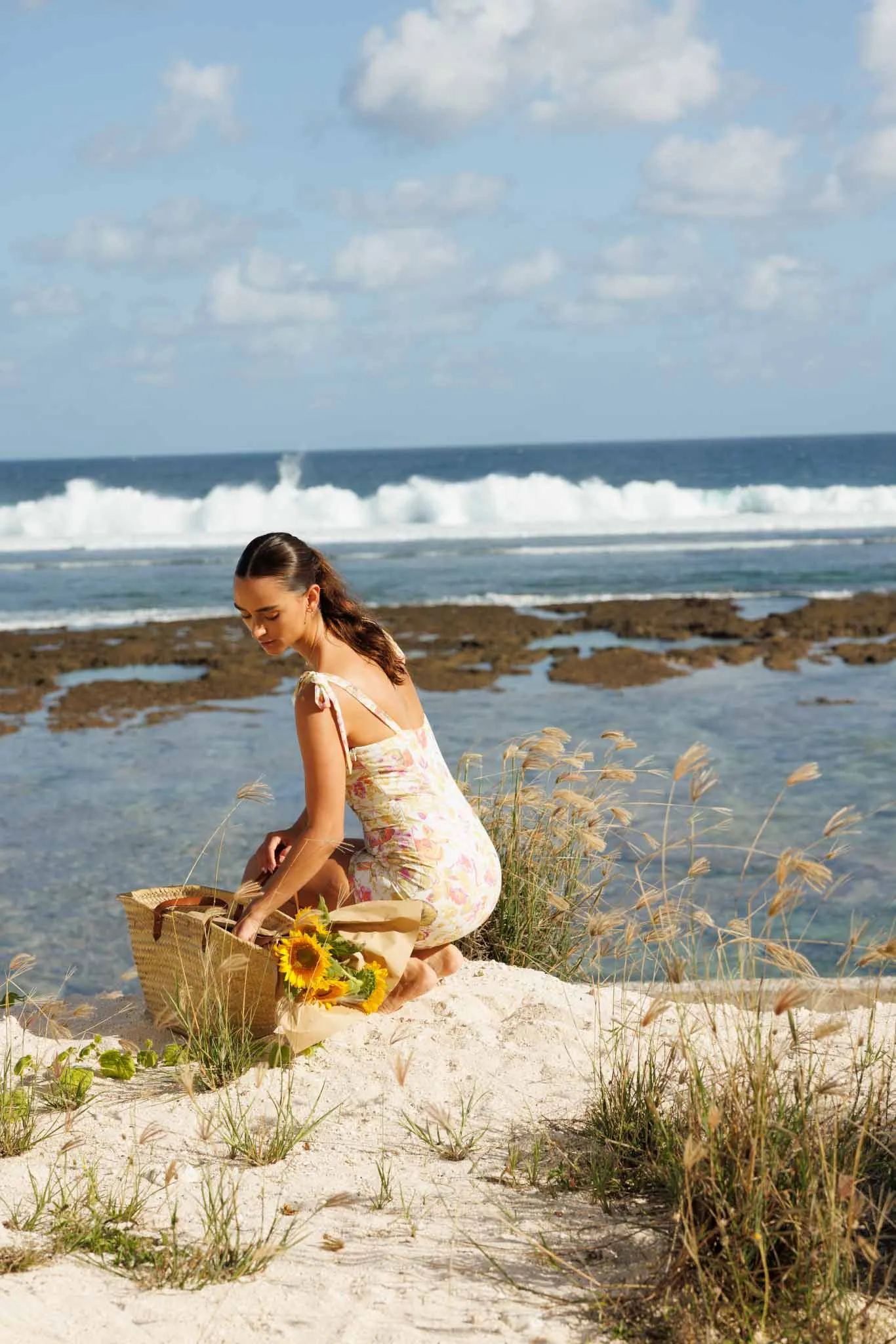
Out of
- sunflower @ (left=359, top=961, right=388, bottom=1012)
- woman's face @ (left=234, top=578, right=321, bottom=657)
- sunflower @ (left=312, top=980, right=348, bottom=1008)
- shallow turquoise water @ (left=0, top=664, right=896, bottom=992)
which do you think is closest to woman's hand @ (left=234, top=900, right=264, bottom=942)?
sunflower @ (left=312, top=980, right=348, bottom=1008)

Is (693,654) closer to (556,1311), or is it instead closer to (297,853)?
(297,853)

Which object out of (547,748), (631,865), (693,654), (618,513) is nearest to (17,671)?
(693,654)

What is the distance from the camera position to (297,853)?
12.3ft

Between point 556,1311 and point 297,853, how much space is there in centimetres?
161

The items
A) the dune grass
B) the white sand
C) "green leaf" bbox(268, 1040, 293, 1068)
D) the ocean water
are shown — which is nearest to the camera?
the dune grass

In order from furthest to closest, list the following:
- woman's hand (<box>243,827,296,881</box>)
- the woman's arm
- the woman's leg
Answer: the woman's leg → woman's hand (<box>243,827,296,881</box>) → the woman's arm

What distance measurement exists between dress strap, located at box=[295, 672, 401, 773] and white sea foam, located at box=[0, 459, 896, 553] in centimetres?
3176

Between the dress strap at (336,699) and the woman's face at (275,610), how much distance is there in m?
0.14

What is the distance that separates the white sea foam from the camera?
37969 mm

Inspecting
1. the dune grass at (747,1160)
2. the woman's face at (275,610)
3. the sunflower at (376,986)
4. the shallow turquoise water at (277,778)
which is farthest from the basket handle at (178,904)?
the shallow turquoise water at (277,778)

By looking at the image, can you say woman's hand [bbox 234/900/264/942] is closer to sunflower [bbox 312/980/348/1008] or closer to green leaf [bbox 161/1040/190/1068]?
sunflower [bbox 312/980/348/1008]

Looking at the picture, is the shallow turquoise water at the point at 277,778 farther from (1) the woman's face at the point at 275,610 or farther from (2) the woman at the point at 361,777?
(1) the woman's face at the point at 275,610

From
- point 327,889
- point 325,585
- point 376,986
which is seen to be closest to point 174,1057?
point 376,986

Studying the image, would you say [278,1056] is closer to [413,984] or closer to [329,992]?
[329,992]
